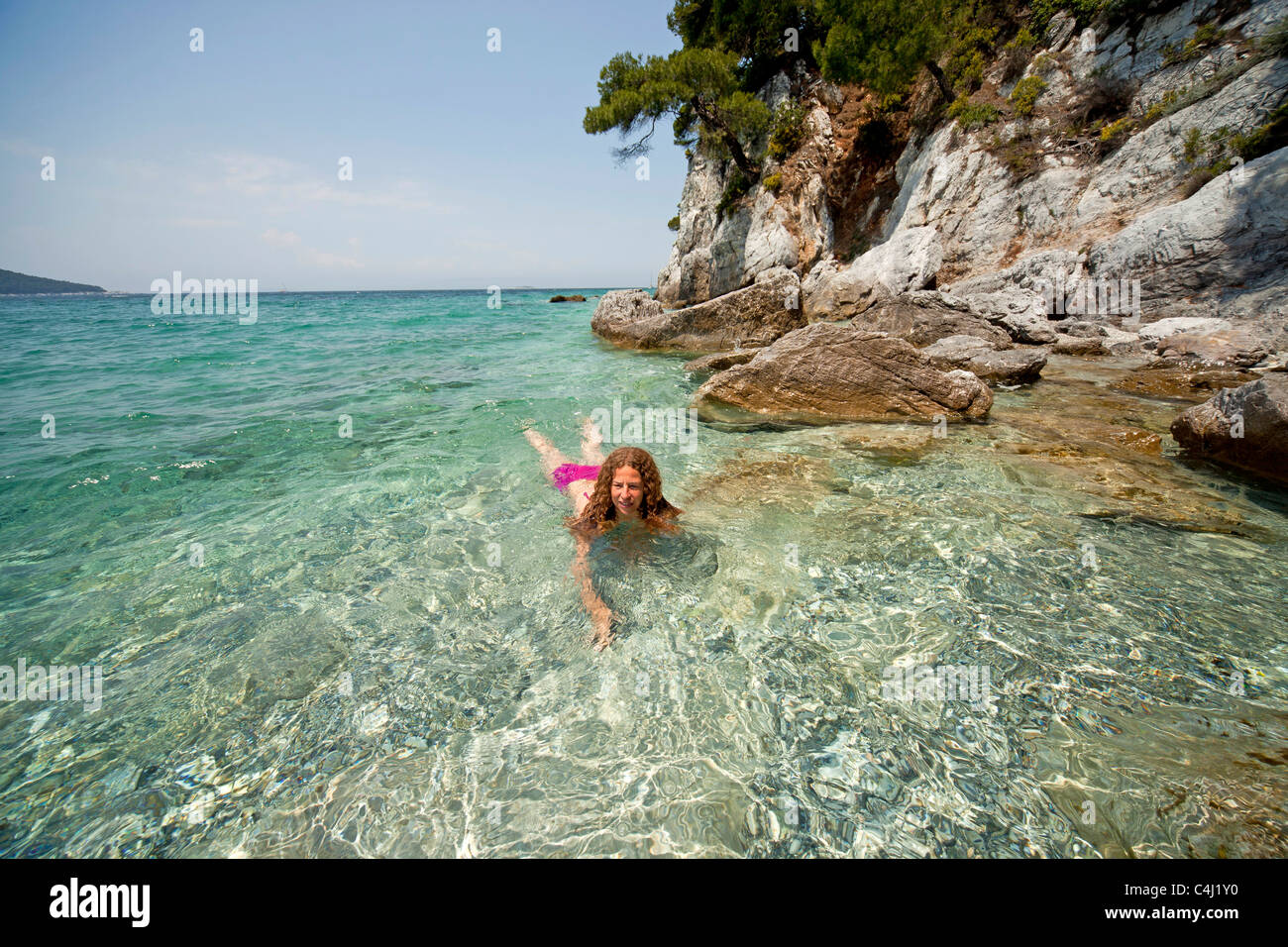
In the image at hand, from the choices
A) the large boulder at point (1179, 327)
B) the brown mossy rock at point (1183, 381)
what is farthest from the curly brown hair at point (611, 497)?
the large boulder at point (1179, 327)

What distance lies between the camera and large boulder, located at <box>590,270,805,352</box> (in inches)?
563

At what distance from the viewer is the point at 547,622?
3.51 meters

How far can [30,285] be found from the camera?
378ft

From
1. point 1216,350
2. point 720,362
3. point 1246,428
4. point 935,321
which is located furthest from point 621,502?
point 1216,350

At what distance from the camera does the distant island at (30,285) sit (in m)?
105

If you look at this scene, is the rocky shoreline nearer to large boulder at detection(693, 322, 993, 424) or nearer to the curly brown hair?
large boulder at detection(693, 322, 993, 424)

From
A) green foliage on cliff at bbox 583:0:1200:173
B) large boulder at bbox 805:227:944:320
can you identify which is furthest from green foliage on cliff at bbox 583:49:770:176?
large boulder at bbox 805:227:944:320

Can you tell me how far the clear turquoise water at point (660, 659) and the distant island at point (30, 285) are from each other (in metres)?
160

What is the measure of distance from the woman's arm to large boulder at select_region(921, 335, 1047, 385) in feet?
23.5

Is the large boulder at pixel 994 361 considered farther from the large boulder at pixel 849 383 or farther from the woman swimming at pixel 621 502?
the woman swimming at pixel 621 502

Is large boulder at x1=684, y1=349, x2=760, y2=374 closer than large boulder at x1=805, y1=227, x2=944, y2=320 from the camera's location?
Yes

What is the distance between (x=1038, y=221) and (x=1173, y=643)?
58.1ft

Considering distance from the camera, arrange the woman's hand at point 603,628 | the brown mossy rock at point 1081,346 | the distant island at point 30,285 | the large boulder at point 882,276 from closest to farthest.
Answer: the woman's hand at point 603,628 → the brown mossy rock at point 1081,346 → the large boulder at point 882,276 → the distant island at point 30,285

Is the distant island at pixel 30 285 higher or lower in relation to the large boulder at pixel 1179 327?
higher
